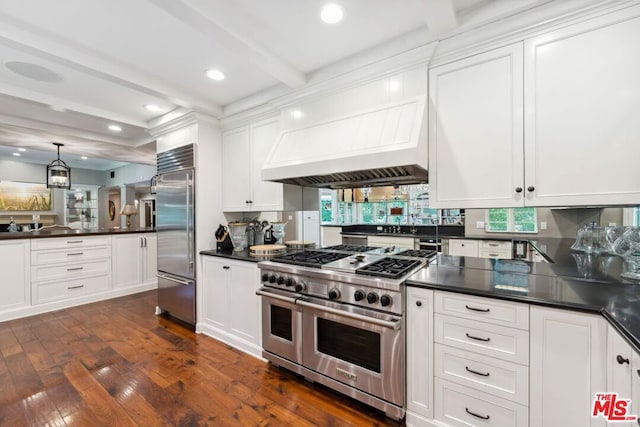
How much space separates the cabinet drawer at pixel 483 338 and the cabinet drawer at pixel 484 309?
0.10ft

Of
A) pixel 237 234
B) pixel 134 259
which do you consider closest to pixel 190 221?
pixel 237 234

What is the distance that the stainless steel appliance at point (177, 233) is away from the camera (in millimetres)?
3236

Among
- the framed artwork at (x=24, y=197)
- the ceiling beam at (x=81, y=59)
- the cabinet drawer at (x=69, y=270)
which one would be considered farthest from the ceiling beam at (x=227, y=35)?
the framed artwork at (x=24, y=197)

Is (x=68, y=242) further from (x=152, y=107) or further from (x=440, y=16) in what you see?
(x=440, y=16)

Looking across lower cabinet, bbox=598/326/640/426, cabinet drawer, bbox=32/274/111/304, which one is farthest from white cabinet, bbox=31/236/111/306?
lower cabinet, bbox=598/326/640/426

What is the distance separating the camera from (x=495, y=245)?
7.48ft

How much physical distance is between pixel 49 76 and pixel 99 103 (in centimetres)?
66

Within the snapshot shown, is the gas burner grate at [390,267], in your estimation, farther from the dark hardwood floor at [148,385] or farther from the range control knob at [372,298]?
the dark hardwood floor at [148,385]

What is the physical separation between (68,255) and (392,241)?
15.3ft

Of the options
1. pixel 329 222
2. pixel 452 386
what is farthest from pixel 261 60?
pixel 452 386

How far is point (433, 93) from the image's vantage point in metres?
2.02

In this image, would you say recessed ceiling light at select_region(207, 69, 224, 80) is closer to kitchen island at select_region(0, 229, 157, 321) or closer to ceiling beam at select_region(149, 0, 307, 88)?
ceiling beam at select_region(149, 0, 307, 88)

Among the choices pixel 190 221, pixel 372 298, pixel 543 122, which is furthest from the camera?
pixel 190 221

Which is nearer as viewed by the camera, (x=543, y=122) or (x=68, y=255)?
(x=543, y=122)
